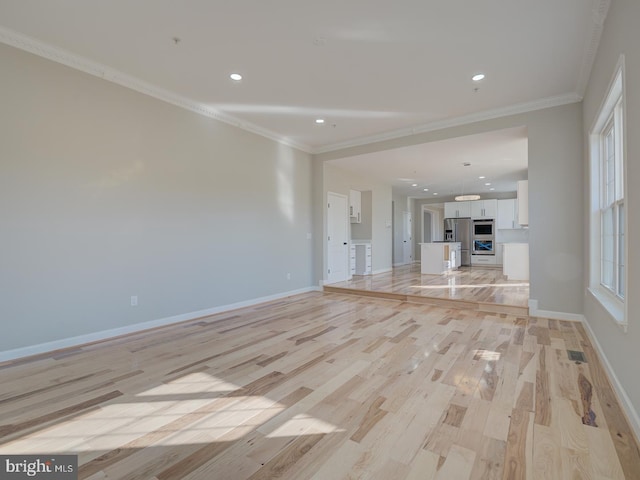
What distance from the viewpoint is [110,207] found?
3.64 meters

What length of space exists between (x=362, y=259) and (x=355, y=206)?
1495mm

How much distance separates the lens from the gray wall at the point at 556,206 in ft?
13.6

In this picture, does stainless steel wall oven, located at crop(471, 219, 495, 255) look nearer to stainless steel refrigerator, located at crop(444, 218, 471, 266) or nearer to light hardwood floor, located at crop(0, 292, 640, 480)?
stainless steel refrigerator, located at crop(444, 218, 471, 266)

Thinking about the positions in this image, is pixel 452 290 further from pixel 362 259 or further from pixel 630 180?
pixel 630 180

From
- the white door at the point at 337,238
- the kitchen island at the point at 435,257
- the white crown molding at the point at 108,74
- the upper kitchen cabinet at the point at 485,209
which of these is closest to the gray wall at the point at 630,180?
the white crown molding at the point at 108,74

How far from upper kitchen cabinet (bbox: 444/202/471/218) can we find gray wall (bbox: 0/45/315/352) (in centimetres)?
828

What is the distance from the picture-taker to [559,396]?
Result: 2246 millimetres

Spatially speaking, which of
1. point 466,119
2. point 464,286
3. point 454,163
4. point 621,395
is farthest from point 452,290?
point 621,395

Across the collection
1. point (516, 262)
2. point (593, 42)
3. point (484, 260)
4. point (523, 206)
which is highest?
point (593, 42)

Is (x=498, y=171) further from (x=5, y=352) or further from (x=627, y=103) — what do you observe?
(x=5, y=352)

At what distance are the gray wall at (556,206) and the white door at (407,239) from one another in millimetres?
7364

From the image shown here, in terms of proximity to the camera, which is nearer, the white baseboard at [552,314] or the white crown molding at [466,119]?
the white baseboard at [552,314]

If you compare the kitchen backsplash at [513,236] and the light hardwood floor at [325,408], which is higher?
the kitchen backsplash at [513,236]

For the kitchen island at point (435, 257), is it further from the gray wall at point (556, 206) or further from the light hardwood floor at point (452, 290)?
the gray wall at point (556, 206)
